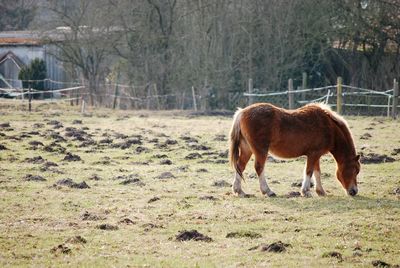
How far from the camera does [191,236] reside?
28.0 feet

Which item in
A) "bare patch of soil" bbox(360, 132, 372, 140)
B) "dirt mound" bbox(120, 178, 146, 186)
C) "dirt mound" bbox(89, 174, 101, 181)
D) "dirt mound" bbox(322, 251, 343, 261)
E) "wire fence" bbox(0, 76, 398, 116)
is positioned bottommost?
"dirt mound" bbox(89, 174, 101, 181)

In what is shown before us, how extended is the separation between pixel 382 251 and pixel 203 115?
77.3 feet

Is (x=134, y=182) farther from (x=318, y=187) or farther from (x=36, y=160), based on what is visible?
(x=36, y=160)

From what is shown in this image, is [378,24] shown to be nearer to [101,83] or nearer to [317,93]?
[317,93]

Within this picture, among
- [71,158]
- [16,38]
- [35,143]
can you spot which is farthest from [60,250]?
[16,38]

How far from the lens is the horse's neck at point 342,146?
11625mm

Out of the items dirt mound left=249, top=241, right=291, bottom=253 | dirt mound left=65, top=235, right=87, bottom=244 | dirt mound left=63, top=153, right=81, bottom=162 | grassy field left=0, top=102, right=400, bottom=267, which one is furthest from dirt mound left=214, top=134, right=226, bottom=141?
dirt mound left=249, top=241, right=291, bottom=253

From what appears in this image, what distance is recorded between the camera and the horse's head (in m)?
11.4

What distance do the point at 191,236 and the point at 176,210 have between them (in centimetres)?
181

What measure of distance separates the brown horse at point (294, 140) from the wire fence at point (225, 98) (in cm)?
1615

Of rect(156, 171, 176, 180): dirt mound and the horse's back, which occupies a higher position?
the horse's back

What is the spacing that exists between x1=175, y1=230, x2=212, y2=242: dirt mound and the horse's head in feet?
12.2

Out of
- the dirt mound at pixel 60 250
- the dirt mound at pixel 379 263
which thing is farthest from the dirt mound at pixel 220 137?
the dirt mound at pixel 379 263

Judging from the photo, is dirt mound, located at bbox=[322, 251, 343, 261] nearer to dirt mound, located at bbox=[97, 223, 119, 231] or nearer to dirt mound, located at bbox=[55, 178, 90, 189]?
dirt mound, located at bbox=[97, 223, 119, 231]
